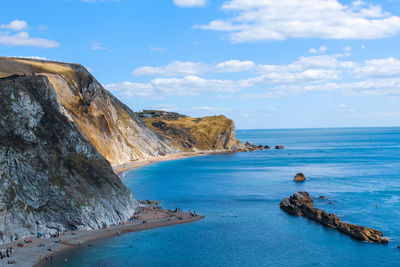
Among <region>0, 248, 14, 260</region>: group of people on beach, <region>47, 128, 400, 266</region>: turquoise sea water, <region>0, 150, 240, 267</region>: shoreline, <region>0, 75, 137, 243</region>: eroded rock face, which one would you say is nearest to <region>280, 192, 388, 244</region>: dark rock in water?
<region>47, 128, 400, 266</region>: turquoise sea water

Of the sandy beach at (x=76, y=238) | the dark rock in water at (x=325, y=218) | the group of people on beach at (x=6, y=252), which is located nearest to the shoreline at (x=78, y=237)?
the sandy beach at (x=76, y=238)

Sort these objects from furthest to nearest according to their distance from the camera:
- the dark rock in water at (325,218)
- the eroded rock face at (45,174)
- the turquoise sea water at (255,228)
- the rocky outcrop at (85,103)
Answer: the rocky outcrop at (85,103), the dark rock in water at (325,218), the eroded rock face at (45,174), the turquoise sea water at (255,228)

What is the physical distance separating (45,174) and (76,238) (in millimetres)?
13008

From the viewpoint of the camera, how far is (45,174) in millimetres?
67875

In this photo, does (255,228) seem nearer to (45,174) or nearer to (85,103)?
(45,174)

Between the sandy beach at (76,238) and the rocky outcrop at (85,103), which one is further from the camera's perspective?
the rocky outcrop at (85,103)

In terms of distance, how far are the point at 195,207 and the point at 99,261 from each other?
126 feet

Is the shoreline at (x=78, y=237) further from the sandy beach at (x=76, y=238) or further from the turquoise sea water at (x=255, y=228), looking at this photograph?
the turquoise sea water at (x=255, y=228)

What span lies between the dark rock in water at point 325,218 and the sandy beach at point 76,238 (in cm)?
2173

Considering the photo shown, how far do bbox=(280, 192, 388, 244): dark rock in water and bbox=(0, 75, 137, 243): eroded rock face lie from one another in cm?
3704

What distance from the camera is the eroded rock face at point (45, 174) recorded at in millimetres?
62688

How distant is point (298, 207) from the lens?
3376 inches

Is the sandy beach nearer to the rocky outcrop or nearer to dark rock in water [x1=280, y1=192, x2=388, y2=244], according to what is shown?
dark rock in water [x1=280, y1=192, x2=388, y2=244]

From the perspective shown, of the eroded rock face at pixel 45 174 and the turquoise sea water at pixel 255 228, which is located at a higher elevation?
the eroded rock face at pixel 45 174
